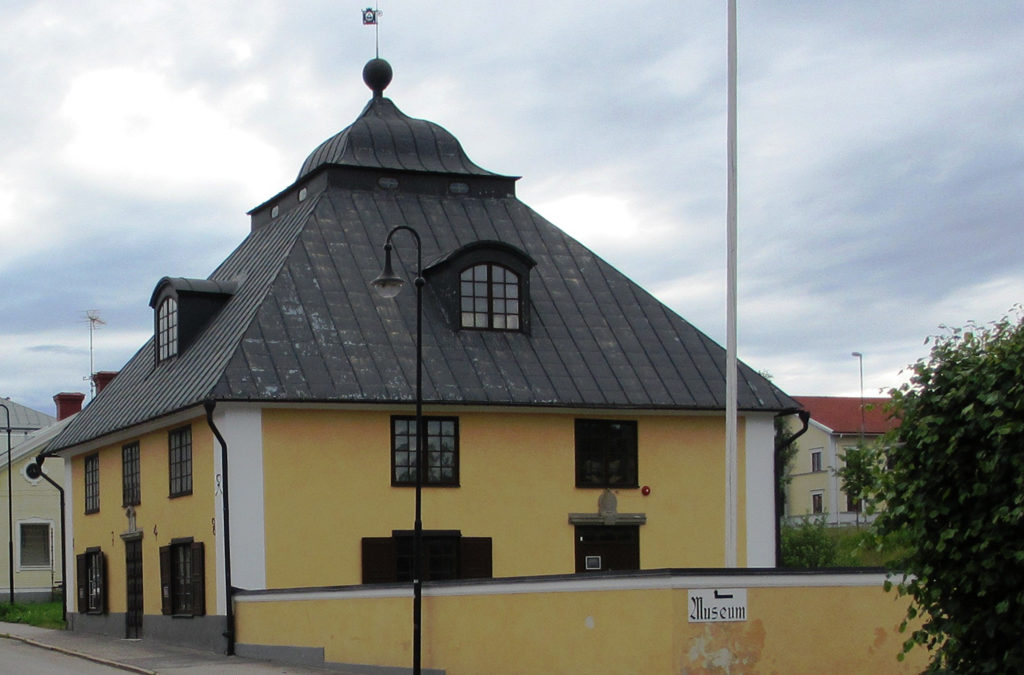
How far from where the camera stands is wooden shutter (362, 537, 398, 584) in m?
24.5

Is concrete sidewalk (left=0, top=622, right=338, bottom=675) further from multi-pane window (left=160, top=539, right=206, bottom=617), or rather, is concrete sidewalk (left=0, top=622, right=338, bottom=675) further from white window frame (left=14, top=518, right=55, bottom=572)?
white window frame (left=14, top=518, right=55, bottom=572)

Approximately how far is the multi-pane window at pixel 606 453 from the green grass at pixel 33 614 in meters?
15.1

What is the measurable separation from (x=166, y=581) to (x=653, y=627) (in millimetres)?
12888

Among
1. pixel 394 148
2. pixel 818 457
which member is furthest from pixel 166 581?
pixel 818 457

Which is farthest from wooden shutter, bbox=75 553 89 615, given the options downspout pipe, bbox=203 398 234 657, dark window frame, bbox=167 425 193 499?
downspout pipe, bbox=203 398 234 657

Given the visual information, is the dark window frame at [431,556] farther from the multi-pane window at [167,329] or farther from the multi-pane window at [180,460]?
the multi-pane window at [167,329]

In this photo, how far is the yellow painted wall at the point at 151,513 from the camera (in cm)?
2473

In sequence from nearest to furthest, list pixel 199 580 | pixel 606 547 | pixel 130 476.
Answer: pixel 199 580 → pixel 606 547 → pixel 130 476

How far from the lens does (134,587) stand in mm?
28703

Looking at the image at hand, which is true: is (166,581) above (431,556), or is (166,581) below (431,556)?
below

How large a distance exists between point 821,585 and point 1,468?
131ft

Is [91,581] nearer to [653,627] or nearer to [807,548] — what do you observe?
[807,548]

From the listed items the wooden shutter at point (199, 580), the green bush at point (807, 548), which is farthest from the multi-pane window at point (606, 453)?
the green bush at point (807, 548)

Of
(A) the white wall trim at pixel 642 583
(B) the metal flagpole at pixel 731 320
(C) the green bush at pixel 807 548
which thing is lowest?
(C) the green bush at pixel 807 548
